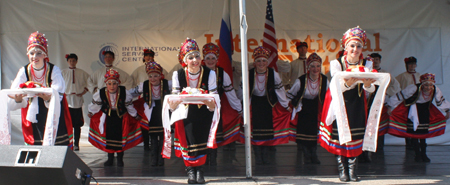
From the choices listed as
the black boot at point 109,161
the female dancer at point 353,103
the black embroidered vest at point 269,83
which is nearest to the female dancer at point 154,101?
the black boot at point 109,161

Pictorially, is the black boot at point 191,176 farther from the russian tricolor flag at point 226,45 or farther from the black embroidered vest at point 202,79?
the russian tricolor flag at point 226,45

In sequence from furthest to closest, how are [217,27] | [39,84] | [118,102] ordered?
[217,27]
[118,102]
[39,84]

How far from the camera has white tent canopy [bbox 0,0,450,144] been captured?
6.75 m

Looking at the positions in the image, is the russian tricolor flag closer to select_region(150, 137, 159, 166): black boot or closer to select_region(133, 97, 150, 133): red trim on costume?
select_region(133, 97, 150, 133): red trim on costume

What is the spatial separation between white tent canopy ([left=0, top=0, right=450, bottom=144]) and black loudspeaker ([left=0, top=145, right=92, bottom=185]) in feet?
13.4

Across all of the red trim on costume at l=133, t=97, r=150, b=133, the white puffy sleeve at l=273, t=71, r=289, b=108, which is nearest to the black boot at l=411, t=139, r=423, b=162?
the white puffy sleeve at l=273, t=71, r=289, b=108

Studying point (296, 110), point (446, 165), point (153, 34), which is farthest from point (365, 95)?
point (153, 34)

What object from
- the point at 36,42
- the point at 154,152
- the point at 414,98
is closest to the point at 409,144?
the point at 414,98

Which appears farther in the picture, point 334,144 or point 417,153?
point 417,153

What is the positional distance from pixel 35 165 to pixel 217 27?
4.66 meters

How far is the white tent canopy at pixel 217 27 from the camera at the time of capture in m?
6.75

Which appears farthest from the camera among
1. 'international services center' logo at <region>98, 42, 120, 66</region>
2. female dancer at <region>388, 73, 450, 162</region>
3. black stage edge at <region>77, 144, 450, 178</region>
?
'international services center' logo at <region>98, 42, 120, 66</region>

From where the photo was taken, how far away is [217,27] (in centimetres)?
703

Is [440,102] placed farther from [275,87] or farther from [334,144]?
[334,144]
